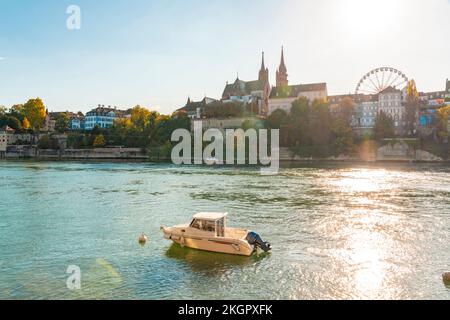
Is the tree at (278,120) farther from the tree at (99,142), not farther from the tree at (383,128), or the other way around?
the tree at (99,142)

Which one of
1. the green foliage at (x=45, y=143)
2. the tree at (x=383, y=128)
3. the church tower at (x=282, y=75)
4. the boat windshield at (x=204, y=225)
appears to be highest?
the church tower at (x=282, y=75)

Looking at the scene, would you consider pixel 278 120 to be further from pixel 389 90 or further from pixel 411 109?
pixel 389 90

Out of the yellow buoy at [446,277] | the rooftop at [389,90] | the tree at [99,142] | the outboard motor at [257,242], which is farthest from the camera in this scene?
the tree at [99,142]

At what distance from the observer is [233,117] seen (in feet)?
359

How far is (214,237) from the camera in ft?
57.8

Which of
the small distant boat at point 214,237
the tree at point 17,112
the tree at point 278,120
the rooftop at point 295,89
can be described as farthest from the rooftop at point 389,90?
the tree at point 17,112

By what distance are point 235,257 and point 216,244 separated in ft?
3.33

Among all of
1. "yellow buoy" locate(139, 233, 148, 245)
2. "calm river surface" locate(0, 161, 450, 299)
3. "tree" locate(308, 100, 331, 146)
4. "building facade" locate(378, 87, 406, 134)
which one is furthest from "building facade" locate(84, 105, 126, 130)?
"yellow buoy" locate(139, 233, 148, 245)

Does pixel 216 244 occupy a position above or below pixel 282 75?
below

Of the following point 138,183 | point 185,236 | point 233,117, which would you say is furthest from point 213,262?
point 233,117

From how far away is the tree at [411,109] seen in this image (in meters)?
89.6

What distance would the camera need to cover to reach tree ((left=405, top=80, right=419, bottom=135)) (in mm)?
89562

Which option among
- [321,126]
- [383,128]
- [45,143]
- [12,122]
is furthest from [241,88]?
[12,122]

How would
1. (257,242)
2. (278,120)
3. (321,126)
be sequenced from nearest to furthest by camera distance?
1. (257,242)
2. (321,126)
3. (278,120)
